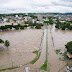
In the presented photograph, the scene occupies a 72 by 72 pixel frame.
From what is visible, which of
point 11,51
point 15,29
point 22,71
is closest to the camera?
point 22,71

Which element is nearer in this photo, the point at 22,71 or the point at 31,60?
the point at 22,71

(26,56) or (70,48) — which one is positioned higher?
(70,48)

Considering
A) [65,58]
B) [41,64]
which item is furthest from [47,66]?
[65,58]

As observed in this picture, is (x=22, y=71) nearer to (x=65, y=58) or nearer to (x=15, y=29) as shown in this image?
(x=65, y=58)

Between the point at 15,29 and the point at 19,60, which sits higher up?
the point at 15,29

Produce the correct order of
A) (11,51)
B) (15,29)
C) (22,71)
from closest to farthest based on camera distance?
(22,71) < (11,51) < (15,29)

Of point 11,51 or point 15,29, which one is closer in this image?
point 11,51

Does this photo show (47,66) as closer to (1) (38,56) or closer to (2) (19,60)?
(1) (38,56)

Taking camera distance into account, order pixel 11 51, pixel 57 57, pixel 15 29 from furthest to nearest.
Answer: pixel 15 29 < pixel 11 51 < pixel 57 57

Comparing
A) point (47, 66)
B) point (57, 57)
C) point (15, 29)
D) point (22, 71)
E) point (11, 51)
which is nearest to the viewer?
point (22, 71)

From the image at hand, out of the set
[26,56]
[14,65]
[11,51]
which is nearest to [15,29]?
[11,51]
